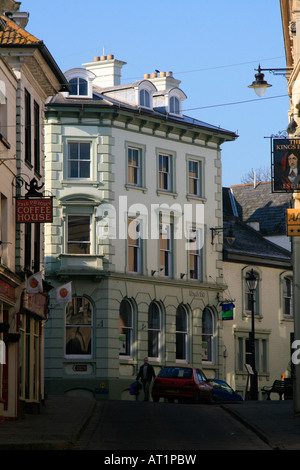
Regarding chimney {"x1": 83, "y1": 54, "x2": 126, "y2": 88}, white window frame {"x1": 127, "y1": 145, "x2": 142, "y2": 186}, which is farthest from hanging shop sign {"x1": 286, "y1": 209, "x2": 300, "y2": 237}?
chimney {"x1": 83, "y1": 54, "x2": 126, "y2": 88}

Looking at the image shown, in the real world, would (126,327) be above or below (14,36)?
below

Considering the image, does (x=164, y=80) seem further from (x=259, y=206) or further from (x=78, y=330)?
(x=78, y=330)

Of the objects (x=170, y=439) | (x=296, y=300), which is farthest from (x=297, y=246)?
(x=170, y=439)

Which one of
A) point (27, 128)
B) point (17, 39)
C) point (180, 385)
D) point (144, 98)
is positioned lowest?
point (180, 385)

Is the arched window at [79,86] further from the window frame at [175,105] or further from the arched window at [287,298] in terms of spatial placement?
the arched window at [287,298]

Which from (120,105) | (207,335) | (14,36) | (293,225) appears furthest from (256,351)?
(14,36)

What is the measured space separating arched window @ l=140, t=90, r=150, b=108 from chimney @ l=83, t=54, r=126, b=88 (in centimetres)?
248

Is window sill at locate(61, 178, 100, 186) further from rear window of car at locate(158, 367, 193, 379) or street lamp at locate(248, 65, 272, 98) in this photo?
street lamp at locate(248, 65, 272, 98)

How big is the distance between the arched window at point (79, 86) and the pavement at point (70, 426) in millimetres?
16952

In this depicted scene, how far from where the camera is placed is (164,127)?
50344mm

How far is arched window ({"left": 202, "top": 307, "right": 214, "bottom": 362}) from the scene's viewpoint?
51.2 metres

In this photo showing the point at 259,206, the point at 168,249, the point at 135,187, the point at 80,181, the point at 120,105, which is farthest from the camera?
the point at 259,206

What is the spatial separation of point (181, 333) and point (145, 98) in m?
11.2

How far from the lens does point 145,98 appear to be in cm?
5084
